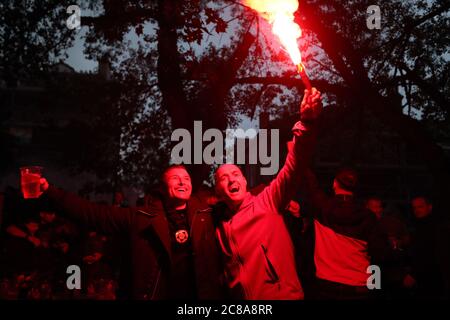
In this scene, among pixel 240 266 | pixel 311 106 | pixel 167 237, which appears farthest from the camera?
pixel 167 237

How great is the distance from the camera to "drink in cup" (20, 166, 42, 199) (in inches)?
143

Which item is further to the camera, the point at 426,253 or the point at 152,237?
the point at 426,253

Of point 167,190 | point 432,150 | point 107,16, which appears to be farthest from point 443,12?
point 167,190

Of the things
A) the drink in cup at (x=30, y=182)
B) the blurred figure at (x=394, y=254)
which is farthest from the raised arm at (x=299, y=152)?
the drink in cup at (x=30, y=182)

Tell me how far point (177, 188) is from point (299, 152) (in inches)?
44.4

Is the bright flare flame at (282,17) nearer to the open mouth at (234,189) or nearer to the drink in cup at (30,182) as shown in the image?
the open mouth at (234,189)

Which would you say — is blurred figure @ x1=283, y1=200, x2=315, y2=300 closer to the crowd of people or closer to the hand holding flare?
the crowd of people

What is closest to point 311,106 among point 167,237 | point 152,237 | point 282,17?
point 282,17

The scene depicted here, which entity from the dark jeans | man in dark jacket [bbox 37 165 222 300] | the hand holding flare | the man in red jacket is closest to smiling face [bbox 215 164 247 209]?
the man in red jacket

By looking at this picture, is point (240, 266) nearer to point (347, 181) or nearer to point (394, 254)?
point (347, 181)

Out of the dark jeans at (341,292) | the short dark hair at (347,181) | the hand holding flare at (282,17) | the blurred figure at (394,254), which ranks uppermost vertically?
the hand holding flare at (282,17)

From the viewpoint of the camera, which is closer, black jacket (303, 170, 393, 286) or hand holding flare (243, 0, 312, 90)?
hand holding flare (243, 0, 312, 90)

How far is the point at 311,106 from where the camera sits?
333 cm

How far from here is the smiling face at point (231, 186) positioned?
3828mm
